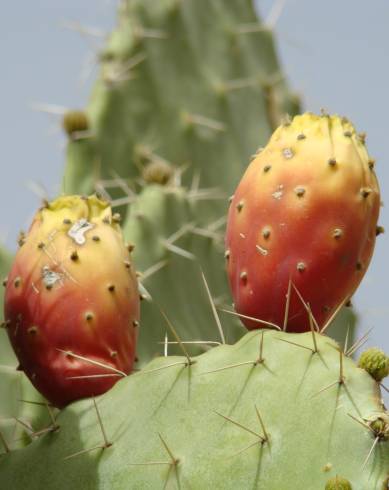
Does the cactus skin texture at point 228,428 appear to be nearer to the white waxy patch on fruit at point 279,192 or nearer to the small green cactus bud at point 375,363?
the small green cactus bud at point 375,363

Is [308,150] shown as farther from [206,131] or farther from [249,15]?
[249,15]

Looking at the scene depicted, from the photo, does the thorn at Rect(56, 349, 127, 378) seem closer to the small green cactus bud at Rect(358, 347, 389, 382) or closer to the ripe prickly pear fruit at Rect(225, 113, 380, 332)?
the ripe prickly pear fruit at Rect(225, 113, 380, 332)

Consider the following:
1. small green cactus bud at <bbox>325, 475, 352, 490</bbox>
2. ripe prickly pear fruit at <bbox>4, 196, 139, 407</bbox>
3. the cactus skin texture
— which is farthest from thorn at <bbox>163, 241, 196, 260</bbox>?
small green cactus bud at <bbox>325, 475, 352, 490</bbox>

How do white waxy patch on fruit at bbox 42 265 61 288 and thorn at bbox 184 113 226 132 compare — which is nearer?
white waxy patch on fruit at bbox 42 265 61 288

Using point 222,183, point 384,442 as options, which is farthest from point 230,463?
point 222,183

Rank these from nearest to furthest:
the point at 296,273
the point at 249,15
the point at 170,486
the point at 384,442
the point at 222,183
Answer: the point at 384,442
the point at 170,486
the point at 296,273
the point at 222,183
the point at 249,15

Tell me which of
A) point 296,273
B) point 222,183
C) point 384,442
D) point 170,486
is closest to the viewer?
point 384,442

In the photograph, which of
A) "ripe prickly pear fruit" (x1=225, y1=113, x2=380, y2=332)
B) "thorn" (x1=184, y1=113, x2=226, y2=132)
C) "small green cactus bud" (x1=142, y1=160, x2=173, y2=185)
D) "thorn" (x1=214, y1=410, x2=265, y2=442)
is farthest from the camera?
"thorn" (x1=184, y1=113, x2=226, y2=132)
